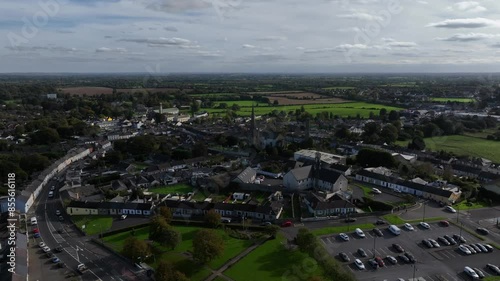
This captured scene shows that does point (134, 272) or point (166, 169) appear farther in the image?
point (166, 169)

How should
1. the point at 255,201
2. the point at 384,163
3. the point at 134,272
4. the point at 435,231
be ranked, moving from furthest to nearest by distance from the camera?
the point at 384,163 → the point at 255,201 → the point at 435,231 → the point at 134,272

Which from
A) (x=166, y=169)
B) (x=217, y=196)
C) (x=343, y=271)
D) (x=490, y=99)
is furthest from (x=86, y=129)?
(x=490, y=99)

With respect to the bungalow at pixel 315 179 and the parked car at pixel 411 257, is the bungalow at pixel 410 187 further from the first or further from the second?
the parked car at pixel 411 257

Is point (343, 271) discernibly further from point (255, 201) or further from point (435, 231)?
point (255, 201)

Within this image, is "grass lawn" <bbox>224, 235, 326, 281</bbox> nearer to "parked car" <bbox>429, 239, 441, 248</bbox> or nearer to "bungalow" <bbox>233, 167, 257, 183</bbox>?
"parked car" <bbox>429, 239, 441, 248</bbox>

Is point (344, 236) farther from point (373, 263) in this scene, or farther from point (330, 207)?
point (330, 207)

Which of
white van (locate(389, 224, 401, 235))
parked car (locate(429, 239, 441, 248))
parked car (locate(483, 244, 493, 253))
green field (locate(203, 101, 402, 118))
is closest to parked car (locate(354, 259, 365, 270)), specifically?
white van (locate(389, 224, 401, 235))

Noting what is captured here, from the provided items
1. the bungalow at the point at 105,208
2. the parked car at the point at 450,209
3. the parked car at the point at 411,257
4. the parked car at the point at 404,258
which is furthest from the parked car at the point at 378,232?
the bungalow at the point at 105,208
